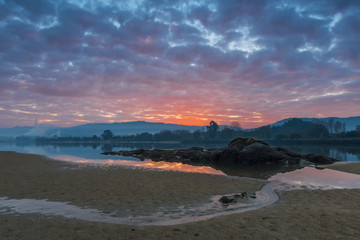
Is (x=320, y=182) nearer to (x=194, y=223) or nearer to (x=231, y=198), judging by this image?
(x=231, y=198)

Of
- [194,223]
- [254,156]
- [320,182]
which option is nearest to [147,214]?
[194,223]

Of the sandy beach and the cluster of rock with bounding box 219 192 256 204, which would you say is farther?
the cluster of rock with bounding box 219 192 256 204

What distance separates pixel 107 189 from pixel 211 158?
82.9 feet

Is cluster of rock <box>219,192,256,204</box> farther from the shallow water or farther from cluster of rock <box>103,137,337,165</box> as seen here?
cluster of rock <box>103,137,337,165</box>

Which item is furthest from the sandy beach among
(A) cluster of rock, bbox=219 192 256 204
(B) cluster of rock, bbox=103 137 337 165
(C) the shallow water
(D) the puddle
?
(B) cluster of rock, bbox=103 137 337 165

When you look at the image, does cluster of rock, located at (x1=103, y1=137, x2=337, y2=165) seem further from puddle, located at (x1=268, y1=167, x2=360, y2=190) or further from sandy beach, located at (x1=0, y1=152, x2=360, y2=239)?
sandy beach, located at (x1=0, y1=152, x2=360, y2=239)

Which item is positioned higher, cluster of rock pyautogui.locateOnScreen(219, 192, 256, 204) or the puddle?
cluster of rock pyautogui.locateOnScreen(219, 192, 256, 204)

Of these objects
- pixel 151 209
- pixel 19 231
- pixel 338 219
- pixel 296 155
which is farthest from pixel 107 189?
pixel 296 155

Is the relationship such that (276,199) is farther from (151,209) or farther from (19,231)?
(19,231)

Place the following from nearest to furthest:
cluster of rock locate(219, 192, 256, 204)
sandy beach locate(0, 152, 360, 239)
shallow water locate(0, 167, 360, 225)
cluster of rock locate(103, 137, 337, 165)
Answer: sandy beach locate(0, 152, 360, 239) → shallow water locate(0, 167, 360, 225) → cluster of rock locate(219, 192, 256, 204) → cluster of rock locate(103, 137, 337, 165)

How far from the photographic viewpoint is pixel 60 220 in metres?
7.90

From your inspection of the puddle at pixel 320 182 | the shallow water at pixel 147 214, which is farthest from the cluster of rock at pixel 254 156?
the shallow water at pixel 147 214

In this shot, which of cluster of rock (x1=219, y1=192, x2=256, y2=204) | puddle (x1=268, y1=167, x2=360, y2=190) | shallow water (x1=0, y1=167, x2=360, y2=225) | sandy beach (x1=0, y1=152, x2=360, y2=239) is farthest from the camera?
puddle (x1=268, y1=167, x2=360, y2=190)

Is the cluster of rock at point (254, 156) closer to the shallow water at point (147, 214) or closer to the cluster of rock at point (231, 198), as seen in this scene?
the cluster of rock at point (231, 198)
